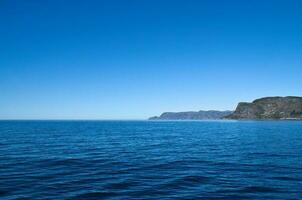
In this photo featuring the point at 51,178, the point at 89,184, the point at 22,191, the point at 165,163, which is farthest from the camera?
the point at 165,163

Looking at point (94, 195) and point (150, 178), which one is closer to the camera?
point (94, 195)

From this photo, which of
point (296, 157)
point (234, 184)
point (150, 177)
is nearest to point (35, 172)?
point (150, 177)

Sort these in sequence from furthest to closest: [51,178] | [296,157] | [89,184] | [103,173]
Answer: [296,157], [103,173], [51,178], [89,184]

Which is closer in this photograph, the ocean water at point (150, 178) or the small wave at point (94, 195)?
the small wave at point (94, 195)

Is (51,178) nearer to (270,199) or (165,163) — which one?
(165,163)

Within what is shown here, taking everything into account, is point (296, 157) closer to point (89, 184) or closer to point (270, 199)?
point (270, 199)

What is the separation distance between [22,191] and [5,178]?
21.1ft

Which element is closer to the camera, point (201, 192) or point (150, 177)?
point (201, 192)

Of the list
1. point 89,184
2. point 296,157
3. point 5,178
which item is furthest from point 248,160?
point 5,178

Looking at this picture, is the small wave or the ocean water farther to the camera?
the ocean water

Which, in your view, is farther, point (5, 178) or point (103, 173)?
point (103, 173)

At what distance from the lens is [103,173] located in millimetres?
32562

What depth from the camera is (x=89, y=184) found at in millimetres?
Result: 27219

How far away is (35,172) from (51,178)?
170 inches
